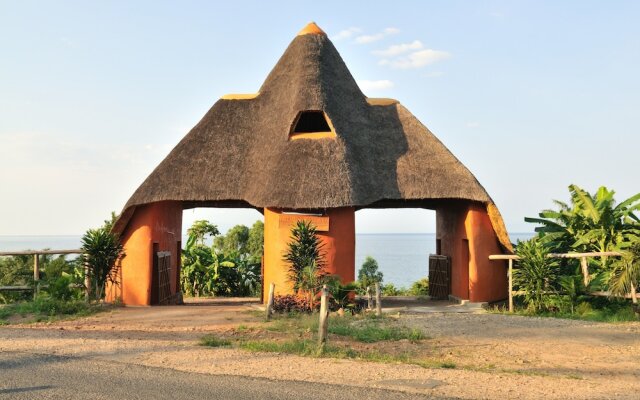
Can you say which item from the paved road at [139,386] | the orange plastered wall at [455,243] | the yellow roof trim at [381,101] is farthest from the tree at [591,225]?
the paved road at [139,386]

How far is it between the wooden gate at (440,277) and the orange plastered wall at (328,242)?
410cm

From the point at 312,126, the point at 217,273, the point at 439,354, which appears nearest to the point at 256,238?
the point at 217,273

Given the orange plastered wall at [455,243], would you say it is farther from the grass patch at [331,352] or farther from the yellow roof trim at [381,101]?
the grass patch at [331,352]

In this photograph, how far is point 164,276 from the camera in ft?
57.7

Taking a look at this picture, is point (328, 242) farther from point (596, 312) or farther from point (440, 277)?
point (596, 312)

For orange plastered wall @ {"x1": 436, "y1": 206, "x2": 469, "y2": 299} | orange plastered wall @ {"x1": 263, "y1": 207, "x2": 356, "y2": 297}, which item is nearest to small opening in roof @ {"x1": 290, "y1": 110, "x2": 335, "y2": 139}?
orange plastered wall @ {"x1": 263, "y1": 207, "x2": 356, "y2": 297}

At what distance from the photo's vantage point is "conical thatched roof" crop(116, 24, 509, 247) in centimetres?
1616

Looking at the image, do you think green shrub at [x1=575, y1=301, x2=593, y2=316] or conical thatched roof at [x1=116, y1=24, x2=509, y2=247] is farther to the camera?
conical thatched roof at [x1=116, y1=24, x2=509, y2=247]

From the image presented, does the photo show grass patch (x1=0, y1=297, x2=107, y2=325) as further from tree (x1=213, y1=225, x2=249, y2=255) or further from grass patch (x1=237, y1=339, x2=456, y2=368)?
tree (x1=213, y1=225, x2=249, y2=255)

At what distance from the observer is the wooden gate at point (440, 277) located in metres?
18.8

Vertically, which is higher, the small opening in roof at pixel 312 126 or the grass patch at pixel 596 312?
the small opening in roof at pixel 312 126

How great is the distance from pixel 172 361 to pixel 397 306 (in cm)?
944

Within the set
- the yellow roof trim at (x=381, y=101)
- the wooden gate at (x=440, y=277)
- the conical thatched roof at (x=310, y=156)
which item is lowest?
the wooden gate at (x=440, y=277)

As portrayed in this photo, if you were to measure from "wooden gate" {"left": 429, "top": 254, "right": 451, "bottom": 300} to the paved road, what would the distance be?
12259mm
